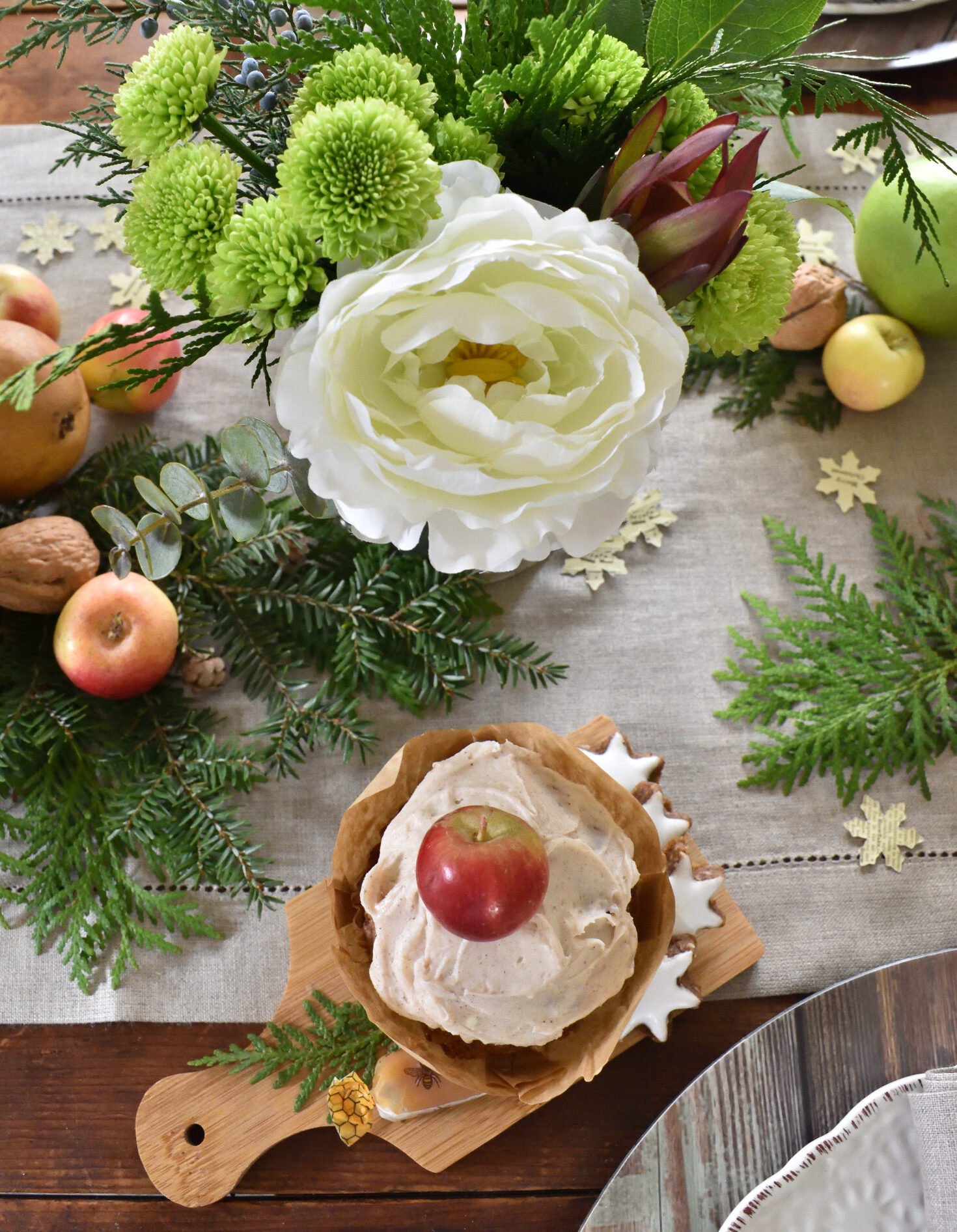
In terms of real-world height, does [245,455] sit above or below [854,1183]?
above

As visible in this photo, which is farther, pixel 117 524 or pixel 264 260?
pixel 117 524

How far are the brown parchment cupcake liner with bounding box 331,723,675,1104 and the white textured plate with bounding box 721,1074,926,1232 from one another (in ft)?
0.49

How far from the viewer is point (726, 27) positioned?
0.47 metres

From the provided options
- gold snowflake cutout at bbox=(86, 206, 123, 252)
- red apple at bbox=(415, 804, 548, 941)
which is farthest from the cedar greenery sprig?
gold snowflake cutout at bbox=(86, 206, 123, 252)

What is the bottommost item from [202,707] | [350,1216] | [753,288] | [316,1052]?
[350,1216]

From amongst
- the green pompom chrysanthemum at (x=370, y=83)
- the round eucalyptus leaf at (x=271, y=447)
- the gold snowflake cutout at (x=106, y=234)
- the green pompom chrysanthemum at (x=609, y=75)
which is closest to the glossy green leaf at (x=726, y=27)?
the green pompom chrysanthemum at (x=609, y=75)

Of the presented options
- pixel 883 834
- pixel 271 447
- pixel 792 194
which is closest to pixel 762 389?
pixel 792 194

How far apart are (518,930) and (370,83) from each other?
494 mm

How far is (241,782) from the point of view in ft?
2.46

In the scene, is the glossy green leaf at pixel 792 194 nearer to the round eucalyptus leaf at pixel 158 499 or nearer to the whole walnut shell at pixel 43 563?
the round eucalyptus leaf at pixel 158 499

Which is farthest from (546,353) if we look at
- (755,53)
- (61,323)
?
(61,323)

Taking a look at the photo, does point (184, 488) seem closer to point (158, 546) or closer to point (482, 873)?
point (158, 546)

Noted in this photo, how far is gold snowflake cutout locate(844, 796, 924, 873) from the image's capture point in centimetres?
76

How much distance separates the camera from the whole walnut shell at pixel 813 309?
32.3 inches
